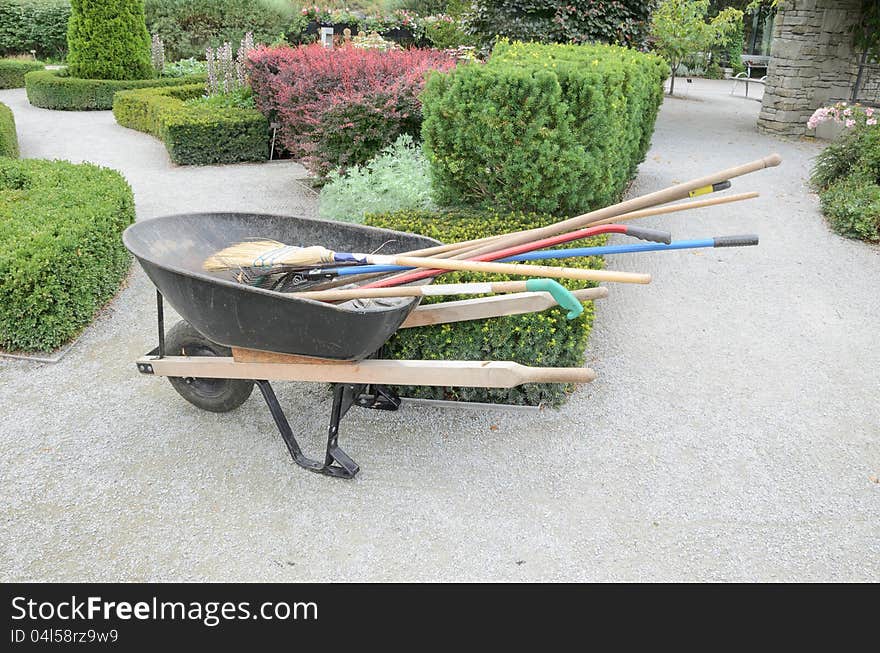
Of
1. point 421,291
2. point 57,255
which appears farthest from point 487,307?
point 57,255

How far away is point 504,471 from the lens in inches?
129

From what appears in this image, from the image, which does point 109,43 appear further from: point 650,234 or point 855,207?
point 650,234

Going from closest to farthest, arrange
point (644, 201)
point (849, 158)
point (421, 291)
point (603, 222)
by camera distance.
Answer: point (421, 291), point (644, 201), point (603, 222), point (849, 158)

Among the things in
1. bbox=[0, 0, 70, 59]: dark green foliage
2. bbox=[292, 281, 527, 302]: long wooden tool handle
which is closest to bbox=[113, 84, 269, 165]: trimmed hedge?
bbox=[292, 281, 527, 302]: long wooden tool handle

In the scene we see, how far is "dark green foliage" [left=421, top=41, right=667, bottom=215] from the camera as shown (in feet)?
15.4

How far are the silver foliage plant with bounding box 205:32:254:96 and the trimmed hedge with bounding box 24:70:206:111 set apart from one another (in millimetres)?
2221

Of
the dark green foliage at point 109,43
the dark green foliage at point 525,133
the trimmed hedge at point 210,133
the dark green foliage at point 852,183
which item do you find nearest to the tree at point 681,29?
the dark green foliage at point 852,183

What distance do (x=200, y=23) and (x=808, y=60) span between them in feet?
Result: 52.9

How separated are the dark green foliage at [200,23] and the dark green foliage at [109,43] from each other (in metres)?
6.10

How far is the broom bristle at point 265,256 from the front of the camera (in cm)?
281

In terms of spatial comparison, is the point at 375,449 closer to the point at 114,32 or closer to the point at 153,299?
the point at 153,299

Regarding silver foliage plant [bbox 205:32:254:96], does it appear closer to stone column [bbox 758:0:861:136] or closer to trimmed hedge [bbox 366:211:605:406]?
stone column [bbox 758:0:861:136]

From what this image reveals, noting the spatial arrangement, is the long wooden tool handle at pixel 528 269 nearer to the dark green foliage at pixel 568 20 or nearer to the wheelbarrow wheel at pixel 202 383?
the wheelbarrow wheel at pixel 202 383

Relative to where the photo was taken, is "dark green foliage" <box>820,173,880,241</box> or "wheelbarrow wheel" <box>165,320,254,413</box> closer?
"wheelbarrow wheel" <box>165,320,254,413</box>
